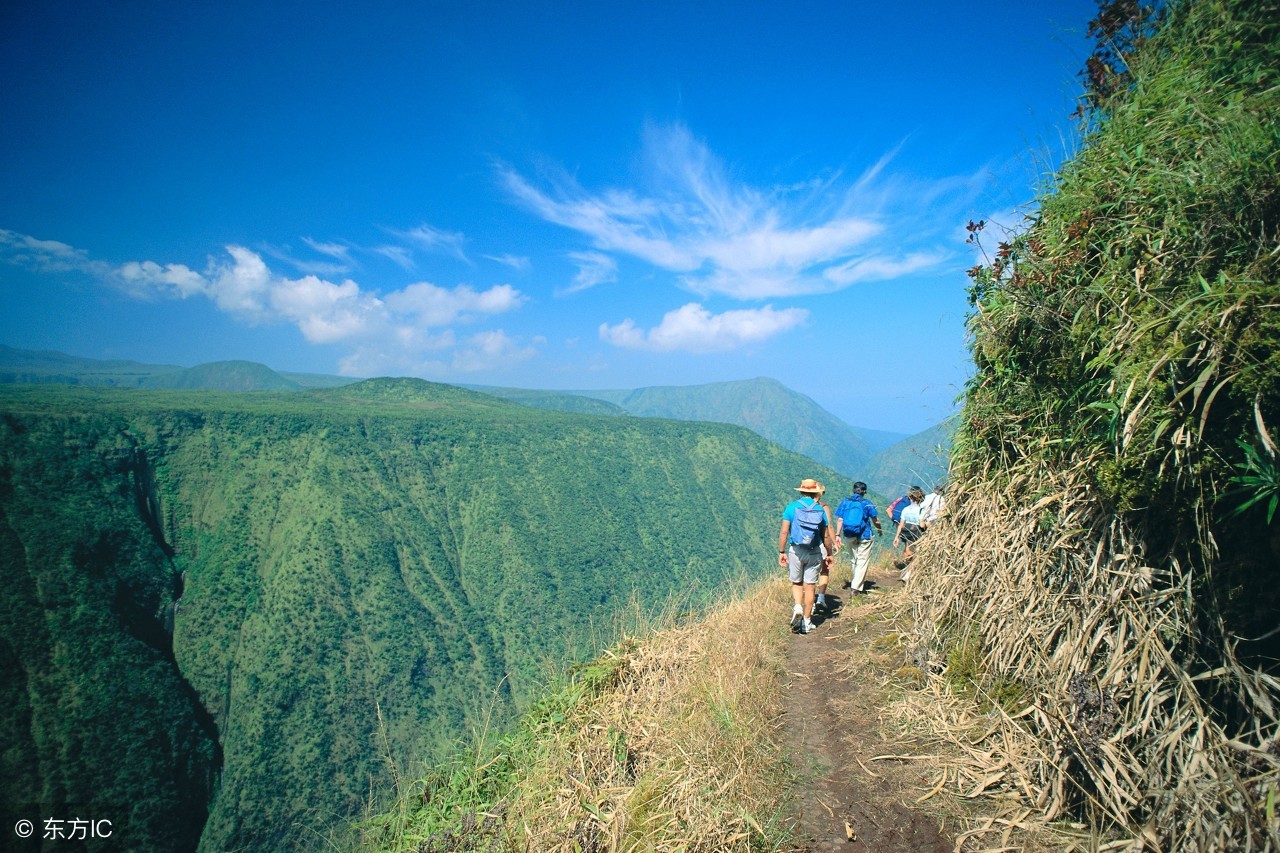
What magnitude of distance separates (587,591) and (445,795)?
81.7 metres

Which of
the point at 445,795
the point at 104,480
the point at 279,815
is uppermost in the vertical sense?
the point at 445,795

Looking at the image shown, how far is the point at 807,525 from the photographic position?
628cm

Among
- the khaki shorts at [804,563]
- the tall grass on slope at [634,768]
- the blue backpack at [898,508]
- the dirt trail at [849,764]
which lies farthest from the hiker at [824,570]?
the blue backpack at [898,508]

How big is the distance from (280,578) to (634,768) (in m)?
84.9

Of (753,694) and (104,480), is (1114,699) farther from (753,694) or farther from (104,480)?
(104,480)

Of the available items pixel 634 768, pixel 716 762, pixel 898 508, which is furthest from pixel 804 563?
pixel 898 508

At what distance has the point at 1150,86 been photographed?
11.5 ft

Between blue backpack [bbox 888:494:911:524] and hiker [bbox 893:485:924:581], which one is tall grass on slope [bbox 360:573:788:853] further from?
blue backpack [bbox 888:494:911:524]

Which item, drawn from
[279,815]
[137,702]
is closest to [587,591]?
[279,815]

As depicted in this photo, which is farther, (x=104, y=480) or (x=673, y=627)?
(x=104, y=480)

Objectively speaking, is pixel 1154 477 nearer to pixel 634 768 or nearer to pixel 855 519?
pixel 634 768

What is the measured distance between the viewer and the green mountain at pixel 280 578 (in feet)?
158

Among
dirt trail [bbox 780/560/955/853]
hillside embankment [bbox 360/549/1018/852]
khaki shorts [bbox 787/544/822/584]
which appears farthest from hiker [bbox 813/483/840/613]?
dirt trail [bbox 780/560/955/853]

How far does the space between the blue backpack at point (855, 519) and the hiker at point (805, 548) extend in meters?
1.32
